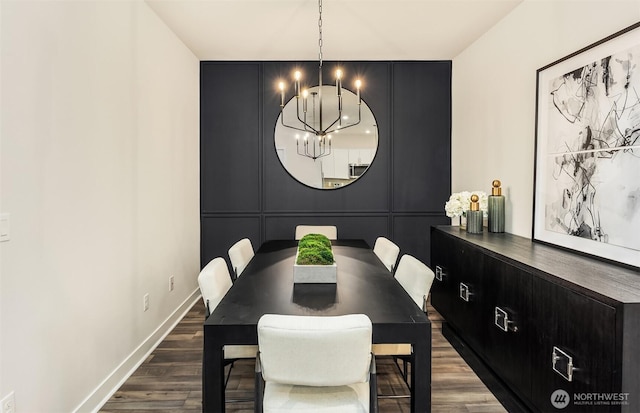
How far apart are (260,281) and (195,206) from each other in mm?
2244

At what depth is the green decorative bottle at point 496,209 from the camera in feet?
9.21

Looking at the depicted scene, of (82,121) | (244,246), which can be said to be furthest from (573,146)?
(82,121)

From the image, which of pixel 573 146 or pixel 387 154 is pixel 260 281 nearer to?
pixel 573 146

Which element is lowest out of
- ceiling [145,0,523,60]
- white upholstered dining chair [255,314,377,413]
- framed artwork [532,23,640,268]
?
white upholstered dining chair [255,314,377,413]

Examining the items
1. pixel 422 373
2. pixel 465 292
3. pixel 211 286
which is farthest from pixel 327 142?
pixel 422 373

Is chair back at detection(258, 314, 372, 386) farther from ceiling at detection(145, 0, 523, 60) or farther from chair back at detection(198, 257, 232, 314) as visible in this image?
ceiling at detection(145, 0, 523, 60)

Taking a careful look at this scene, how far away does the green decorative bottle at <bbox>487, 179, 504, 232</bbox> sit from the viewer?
2.81 m

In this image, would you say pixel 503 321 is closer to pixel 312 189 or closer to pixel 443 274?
pixel 443 274

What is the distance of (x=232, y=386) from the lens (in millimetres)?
2225

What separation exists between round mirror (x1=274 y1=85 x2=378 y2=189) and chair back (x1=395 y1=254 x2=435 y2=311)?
6.59ft

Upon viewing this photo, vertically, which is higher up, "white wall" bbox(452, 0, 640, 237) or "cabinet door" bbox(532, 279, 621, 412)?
"white wall" bbox(452, 0, 640, 237)

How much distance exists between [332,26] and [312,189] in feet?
5.64

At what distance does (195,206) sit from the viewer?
13.0 ft

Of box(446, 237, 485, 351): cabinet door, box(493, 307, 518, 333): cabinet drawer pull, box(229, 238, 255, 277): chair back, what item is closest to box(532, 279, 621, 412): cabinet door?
box(493, 307, 518, 333): cabinet drawer pull
